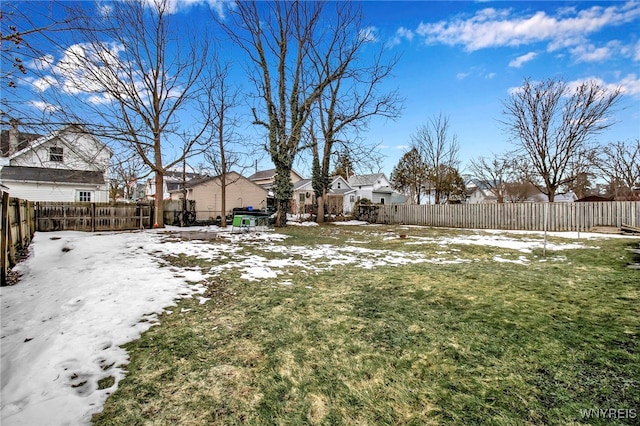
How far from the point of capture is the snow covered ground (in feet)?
6.35

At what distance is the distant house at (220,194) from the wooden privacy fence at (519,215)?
1355cm

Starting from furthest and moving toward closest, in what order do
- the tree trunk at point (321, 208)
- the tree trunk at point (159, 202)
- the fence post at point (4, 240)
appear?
the tree trunk at point (321, 208), the tree trunk at point (159, 202), the fence post at point (4, 240)

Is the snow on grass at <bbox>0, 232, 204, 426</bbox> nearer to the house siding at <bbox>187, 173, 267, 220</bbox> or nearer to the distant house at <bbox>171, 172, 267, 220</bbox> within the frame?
the distant house at <bbox>171, 172, 267, 220</bbox>

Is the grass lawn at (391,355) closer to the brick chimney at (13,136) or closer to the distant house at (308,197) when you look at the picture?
the brick chimney at (13,136)

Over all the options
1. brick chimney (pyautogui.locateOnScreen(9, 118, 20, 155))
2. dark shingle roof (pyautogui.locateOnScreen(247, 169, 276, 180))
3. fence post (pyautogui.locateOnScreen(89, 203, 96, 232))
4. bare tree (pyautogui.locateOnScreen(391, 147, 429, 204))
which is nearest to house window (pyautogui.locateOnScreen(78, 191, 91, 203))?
fence post (pyautogui.locateOnScreen(89, 203, 96, 232))

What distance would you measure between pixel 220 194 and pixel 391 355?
1091 inches

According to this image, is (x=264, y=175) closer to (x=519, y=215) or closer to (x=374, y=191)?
(x=374, y=191)

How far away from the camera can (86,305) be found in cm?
347

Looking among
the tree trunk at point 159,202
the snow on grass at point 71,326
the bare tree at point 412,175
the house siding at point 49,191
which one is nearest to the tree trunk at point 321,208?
the tree trunk at point 159,202

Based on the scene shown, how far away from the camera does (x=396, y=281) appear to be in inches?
188

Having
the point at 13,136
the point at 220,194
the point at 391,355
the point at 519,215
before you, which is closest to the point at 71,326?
the point at 13,136

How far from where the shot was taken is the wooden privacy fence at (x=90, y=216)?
12.2m

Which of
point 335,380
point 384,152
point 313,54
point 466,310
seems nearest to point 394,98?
point 384,152

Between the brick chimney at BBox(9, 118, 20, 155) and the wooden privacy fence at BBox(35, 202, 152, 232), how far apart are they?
11478mm
